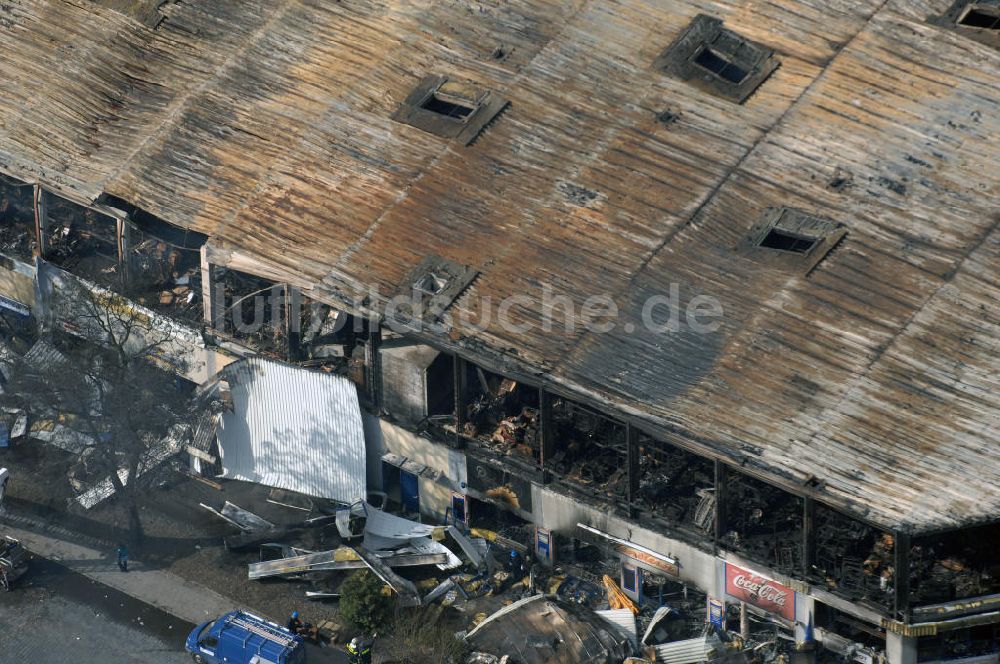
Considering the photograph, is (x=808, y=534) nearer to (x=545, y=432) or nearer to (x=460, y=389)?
(x=545, y=432)

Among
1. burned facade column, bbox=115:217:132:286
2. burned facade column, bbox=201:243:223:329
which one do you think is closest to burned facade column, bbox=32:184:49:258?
burned facade column, bbox=115:217:132:286

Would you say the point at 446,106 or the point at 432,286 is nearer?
the point at 432,286

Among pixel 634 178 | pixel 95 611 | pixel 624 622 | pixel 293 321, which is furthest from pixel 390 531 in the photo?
pixel 634 178

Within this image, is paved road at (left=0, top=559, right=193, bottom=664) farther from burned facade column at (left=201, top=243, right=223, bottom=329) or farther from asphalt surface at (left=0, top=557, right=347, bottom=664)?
burned facade column at (left=201, top=243, right=223, bottom=329)

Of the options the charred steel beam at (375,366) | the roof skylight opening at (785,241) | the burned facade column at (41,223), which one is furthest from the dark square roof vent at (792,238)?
the burned facade column at (41,223)

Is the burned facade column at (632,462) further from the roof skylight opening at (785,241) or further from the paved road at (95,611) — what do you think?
the paved road at (95,611)

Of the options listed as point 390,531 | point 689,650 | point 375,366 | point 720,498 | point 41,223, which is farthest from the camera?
point 41,223
